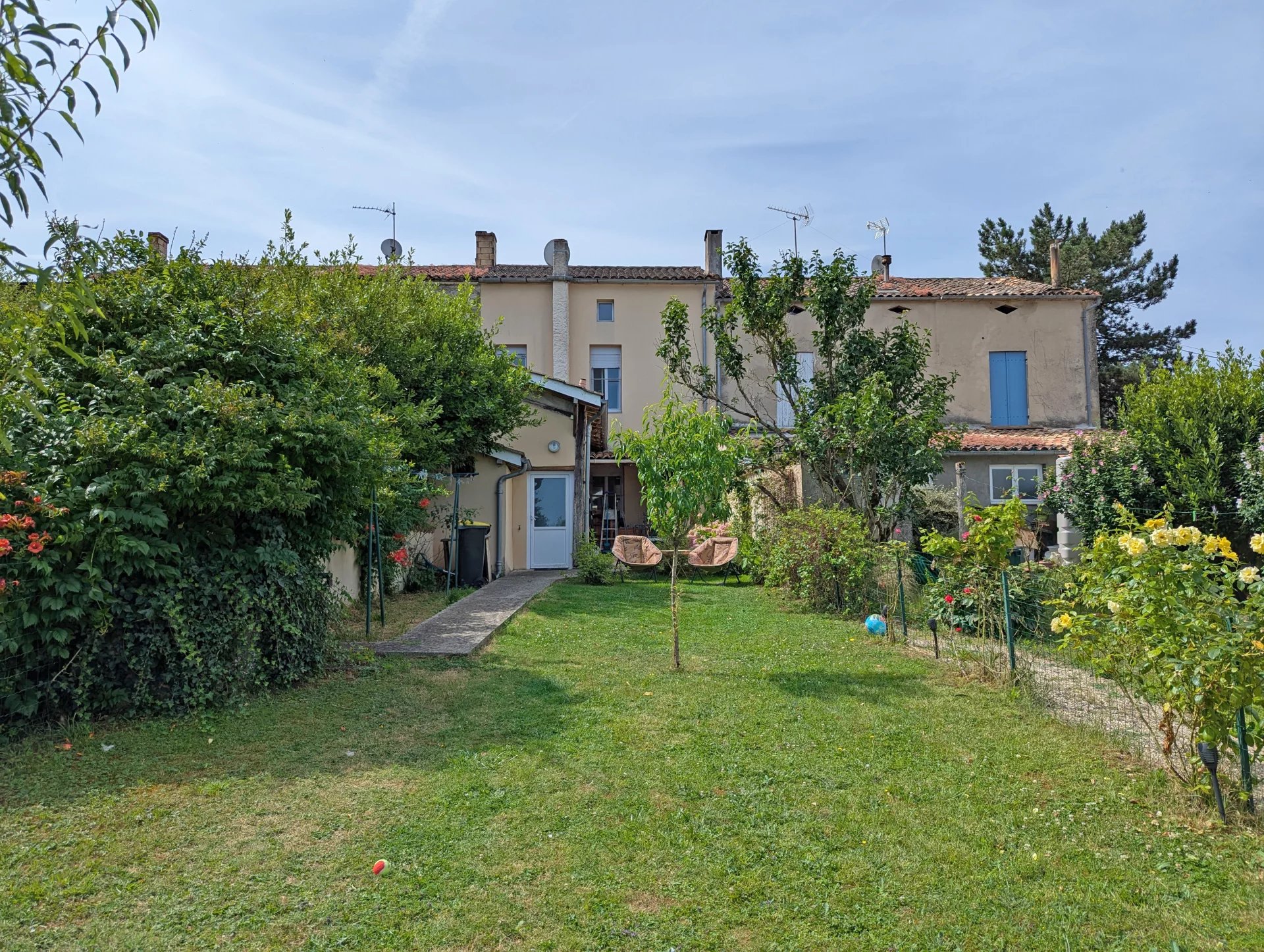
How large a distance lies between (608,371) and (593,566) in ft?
31.0

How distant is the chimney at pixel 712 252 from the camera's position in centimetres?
2355

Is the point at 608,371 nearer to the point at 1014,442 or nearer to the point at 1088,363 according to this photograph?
the point at 1014,442

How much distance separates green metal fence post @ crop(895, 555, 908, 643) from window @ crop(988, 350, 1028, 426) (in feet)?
52.3

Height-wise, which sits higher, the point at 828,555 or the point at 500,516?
the point at 500,516

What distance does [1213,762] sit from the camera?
4051 mm

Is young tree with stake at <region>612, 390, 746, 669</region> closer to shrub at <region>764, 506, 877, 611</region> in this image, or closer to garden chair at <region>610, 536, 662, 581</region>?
shrub at <region>764, 506, 877, 611</region>

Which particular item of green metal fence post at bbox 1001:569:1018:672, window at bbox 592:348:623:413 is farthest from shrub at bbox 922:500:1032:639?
window at bbox 592:348:623:413

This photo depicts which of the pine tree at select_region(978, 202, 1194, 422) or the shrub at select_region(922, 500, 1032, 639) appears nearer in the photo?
the shrub at select_region(922, 500, 1032, 639)

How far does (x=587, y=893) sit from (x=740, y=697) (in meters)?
3.35

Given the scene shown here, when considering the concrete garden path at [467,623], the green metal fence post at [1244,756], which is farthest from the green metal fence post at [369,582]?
the green metal fence post at [1244,756]

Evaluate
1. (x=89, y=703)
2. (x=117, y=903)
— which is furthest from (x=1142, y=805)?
(x=89, y=703)

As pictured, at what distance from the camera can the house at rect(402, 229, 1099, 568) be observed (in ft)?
75.7

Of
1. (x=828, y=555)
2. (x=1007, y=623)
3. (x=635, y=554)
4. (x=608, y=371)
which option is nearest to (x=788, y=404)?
(x=608, y=371)

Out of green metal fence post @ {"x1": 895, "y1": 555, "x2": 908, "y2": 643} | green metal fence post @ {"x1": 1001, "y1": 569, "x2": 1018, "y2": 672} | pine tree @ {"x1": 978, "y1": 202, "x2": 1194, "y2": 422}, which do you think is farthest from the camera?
pine tree @ {"x1": 978, "y1": 202, "x2": 1194, "y2": 422}
